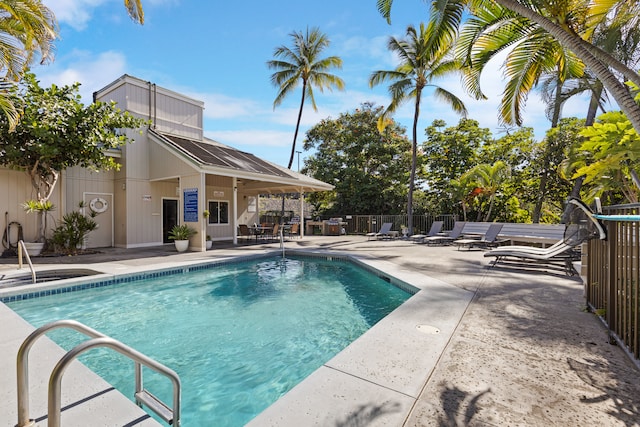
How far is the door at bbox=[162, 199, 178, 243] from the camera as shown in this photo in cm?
1450

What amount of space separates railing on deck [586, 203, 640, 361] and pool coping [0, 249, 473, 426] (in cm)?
154

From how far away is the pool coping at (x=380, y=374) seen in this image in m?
2.13

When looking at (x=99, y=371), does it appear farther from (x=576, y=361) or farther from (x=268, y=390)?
(x=576, y=361)

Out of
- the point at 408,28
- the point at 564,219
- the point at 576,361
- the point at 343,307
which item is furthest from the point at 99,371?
the point at 408,28

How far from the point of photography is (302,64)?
19516 millimetres

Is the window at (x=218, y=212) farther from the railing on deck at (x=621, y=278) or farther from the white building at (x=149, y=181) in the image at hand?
the railing on deck at (x=621, y=278)

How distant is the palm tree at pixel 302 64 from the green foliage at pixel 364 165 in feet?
14.7

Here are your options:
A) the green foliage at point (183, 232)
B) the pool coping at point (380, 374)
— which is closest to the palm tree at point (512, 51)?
the pool coping at point (380, 374)

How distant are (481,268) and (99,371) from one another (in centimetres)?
786

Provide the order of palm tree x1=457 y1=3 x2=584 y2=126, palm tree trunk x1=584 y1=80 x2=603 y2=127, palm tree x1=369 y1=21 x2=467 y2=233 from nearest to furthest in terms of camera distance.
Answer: palm tree x1=457 y1=3 x2=584 y2=126 < palm tree trunk x1=584 y1=80 x2=603 y2=127 < palm tree x1=369 y1=21 x2=467 y2=233

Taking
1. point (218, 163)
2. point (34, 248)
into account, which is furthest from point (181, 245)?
point (34, 248)

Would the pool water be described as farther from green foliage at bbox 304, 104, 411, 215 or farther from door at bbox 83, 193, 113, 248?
green foliage at bbox 304, 104, 411, 215

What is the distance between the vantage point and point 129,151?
43.0 ft

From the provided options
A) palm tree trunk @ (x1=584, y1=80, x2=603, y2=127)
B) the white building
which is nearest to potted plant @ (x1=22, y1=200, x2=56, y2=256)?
the white building
